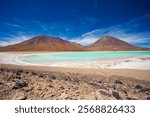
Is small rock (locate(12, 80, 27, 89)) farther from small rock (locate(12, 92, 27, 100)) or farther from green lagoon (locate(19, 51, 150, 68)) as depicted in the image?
green lagoon (locate(19, 51, 150, 68))

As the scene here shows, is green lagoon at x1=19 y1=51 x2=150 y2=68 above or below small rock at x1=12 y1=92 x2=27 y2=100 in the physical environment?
above

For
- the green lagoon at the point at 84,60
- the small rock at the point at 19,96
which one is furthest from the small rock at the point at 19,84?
the green lagoon at the point at 84,60

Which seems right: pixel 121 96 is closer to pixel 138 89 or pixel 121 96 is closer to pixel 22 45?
pixel 138 89

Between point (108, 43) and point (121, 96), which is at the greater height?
point (108, 43)

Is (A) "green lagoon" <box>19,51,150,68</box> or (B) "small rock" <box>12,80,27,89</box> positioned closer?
(B) "small rock" <box>12,80,27,89</box>

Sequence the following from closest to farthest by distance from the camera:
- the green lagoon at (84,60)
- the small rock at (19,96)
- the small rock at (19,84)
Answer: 1. the small rock at (19,96)
2. the small rock at (19,84)
3. the green lagoon at (84,60)

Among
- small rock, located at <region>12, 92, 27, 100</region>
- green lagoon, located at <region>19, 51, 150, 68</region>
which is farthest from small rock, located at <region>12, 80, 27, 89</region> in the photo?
green lagoon, located at <region>19, 51, 150, 68</region>

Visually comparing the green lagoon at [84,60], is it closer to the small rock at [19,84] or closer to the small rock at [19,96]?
the small rock at [19,84]

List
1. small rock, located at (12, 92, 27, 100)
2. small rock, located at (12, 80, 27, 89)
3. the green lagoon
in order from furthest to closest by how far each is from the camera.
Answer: the green lagoon < small rock, located at (12, 80, 27, 89) < small rock, located at (12, 92, 27, 100)

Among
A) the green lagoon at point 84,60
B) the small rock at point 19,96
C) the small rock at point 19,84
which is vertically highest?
the green lagoon at point 84,60

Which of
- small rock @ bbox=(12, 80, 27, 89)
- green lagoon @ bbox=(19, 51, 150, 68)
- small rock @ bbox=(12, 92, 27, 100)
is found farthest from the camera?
green lagoon @ bbox=(19, 51, 150, 68)

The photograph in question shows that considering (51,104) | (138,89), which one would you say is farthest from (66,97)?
(138,89)
